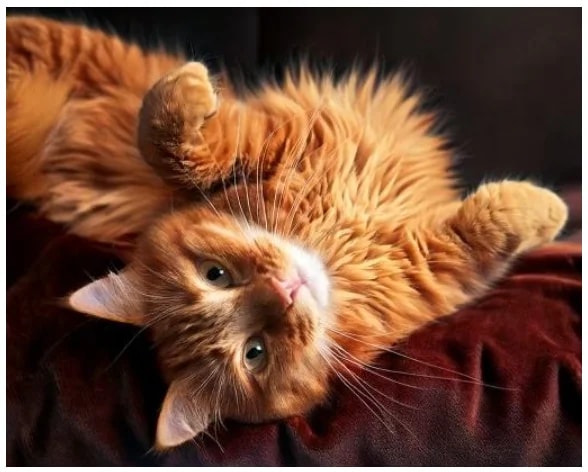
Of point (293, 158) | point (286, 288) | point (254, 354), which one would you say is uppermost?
point (293, 158)

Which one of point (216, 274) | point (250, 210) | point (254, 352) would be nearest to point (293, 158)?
point (250, 210)

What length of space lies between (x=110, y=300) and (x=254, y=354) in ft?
0.90

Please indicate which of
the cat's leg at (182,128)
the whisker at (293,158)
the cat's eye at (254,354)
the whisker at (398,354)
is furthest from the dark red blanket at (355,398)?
the whisker at (293,158)

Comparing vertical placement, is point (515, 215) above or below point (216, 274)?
above

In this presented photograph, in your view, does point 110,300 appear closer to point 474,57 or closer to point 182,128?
point 182,128

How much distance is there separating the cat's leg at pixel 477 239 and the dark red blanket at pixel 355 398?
0.16 ft

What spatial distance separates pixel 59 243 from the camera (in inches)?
48.8

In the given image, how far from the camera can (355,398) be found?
1131 millimetres

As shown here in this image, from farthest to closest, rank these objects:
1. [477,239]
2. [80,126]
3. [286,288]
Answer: [80,126], [477,239], [286,288]

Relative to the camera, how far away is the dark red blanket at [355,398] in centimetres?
111

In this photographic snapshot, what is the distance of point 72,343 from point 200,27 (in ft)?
2.11

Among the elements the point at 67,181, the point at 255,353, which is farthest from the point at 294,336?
the point at 67,181

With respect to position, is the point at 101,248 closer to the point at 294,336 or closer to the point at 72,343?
the point at 72,343

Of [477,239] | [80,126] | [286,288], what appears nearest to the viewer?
[286,288]
